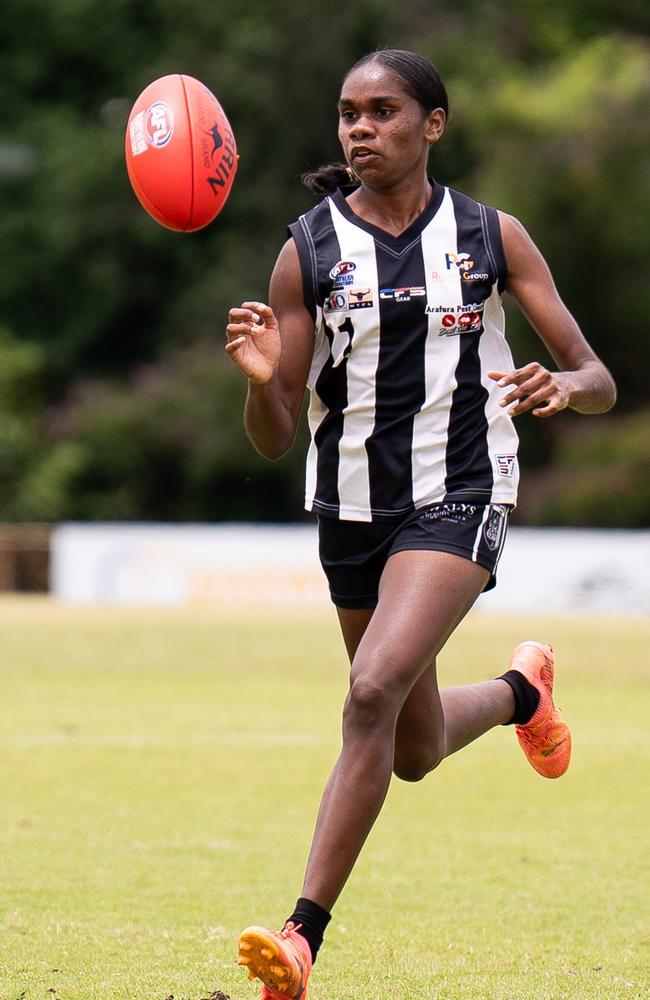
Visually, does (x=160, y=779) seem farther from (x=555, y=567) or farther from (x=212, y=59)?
(x=212, y=59)

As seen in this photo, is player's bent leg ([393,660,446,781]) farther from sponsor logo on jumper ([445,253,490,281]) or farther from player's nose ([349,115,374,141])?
player's nose ([349,115,374,141])

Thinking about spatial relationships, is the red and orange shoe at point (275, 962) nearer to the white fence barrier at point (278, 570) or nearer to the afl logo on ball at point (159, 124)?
the afl logo on ball at point (159, 124)

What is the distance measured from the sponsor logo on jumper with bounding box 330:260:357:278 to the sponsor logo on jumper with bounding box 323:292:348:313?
57 millimetres

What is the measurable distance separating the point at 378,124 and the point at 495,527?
1.21 metres

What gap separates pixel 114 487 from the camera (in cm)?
3906

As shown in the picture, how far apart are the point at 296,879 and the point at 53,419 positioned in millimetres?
35052

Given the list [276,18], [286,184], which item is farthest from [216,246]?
[276,18]

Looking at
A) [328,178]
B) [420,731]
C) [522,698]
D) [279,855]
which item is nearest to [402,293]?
[328,178]

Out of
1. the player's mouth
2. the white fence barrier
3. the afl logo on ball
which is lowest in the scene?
the white fence barrier

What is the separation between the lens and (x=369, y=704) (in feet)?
13.7

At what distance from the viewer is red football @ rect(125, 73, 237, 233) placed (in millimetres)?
5129

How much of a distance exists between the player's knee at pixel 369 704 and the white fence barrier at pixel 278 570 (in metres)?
19.4

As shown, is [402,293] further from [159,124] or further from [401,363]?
[159,124]

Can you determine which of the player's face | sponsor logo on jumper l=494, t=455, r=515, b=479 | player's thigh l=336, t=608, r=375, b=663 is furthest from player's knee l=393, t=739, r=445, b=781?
the player's face
